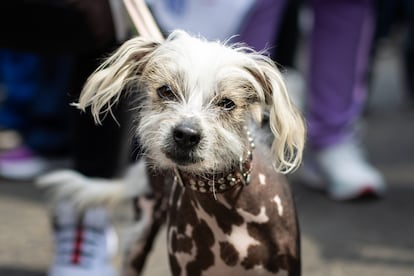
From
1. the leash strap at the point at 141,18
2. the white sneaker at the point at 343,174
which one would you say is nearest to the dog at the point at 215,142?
the leash strap at the point at 141,18

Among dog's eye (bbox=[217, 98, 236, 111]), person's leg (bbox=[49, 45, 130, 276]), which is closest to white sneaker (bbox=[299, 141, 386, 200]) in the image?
person's leg (bbox=[49, 45, 130, 276])

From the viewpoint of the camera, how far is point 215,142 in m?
2.19

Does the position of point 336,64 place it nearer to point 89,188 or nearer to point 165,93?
point 89,188

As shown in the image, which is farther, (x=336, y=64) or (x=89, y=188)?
(x=336, y=64)

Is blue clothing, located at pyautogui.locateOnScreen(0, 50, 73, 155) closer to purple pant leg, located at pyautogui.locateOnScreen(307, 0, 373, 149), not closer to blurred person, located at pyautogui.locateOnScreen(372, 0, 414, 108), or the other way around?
purple pant leg, located at pyautogui.locateOnScreen(307, 0, 373, 149)

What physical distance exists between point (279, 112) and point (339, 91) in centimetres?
217

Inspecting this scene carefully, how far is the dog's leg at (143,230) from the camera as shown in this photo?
9.30 feet

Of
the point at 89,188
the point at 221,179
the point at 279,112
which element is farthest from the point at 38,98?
the point at 279,112

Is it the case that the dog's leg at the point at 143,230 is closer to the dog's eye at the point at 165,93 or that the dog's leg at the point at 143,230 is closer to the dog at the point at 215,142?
the dog at the point at 215,142

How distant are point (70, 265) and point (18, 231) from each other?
0.69m

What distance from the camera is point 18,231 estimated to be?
12.5ft

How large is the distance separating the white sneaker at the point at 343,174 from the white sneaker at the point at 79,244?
150cm

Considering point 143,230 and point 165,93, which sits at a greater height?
point 165,93

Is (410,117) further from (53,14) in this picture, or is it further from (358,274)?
(53,14)
